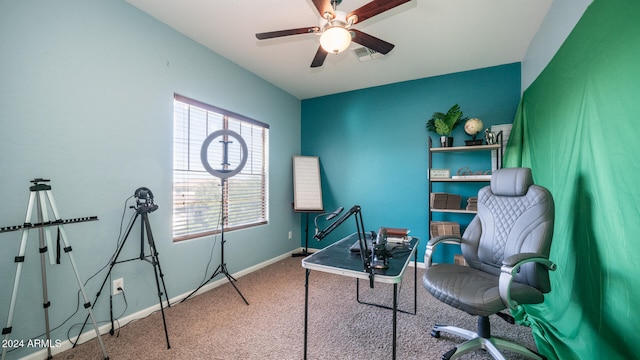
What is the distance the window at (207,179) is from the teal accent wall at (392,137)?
1236 millimetres

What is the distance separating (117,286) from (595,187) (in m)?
3.41

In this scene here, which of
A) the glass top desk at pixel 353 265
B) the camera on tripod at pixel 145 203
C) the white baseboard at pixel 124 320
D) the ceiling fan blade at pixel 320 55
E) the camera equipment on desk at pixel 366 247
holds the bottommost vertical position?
the white baseboard at pixel 124 320

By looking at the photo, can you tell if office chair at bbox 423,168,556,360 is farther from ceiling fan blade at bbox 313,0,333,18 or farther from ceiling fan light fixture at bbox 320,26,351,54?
ceiling fan blade at bbox 313,0,333,18

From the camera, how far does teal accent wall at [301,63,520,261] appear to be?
3.20m

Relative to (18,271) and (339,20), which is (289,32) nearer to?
(339,20)

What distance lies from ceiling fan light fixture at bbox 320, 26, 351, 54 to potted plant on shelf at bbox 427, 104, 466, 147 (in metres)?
1.99

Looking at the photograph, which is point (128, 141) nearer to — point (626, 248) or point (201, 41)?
point (201, 41)

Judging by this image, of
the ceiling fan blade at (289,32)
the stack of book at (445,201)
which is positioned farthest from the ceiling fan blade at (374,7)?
the stack of book at (445,201)

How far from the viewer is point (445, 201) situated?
3.12 meters

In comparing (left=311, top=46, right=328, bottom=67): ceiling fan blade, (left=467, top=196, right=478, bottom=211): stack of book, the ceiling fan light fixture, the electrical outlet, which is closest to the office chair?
(left=467, top=196, right=478, bottom=211): stack of book

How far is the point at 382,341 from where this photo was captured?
1820mm

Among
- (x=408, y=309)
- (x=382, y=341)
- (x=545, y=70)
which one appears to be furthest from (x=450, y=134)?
(x=382, y=341)

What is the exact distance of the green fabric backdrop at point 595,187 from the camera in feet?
3.53

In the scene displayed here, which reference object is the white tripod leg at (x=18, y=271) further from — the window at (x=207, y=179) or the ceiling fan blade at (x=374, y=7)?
the ceiling fan blade at (x=374, y=7)
